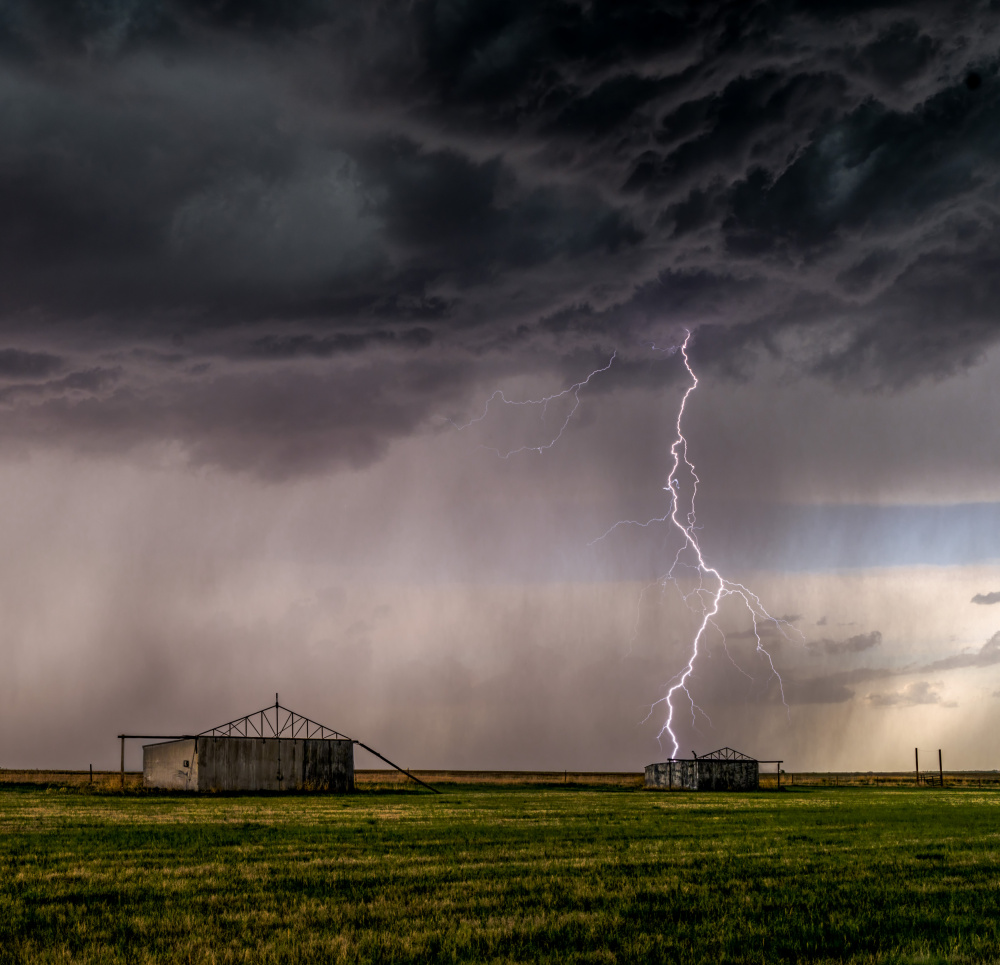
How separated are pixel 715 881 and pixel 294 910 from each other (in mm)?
5907

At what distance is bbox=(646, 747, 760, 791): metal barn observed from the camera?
259 feet

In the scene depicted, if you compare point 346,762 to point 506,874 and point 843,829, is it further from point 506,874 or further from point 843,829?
point 506,874

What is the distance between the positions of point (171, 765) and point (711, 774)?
4503 cm

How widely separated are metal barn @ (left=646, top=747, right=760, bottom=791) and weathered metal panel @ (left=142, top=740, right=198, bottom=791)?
1647 inches

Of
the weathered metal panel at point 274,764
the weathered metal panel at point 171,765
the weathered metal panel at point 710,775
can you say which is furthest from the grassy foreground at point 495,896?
the weathered metal panel at point 710,775

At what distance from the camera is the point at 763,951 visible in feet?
25.8

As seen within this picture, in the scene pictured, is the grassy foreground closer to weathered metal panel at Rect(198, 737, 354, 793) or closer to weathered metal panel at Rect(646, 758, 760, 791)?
weathered metal panel at Rect(198, 737, 354, 793)

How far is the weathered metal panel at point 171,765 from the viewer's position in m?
58.6

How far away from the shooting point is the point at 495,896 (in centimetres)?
1086

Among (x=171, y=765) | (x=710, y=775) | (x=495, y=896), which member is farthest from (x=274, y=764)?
(x=495, y=896)

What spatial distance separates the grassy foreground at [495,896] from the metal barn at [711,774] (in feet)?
197

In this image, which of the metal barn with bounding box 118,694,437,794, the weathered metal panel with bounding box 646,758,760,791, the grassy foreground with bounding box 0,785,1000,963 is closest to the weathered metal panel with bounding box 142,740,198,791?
the metal barn with bounding box 118,694,437,794

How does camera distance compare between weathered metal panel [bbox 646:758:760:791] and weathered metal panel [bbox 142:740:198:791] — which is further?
weathered metal panel [bbox 646:758:760:791]

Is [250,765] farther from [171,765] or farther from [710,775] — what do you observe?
[710,775]
